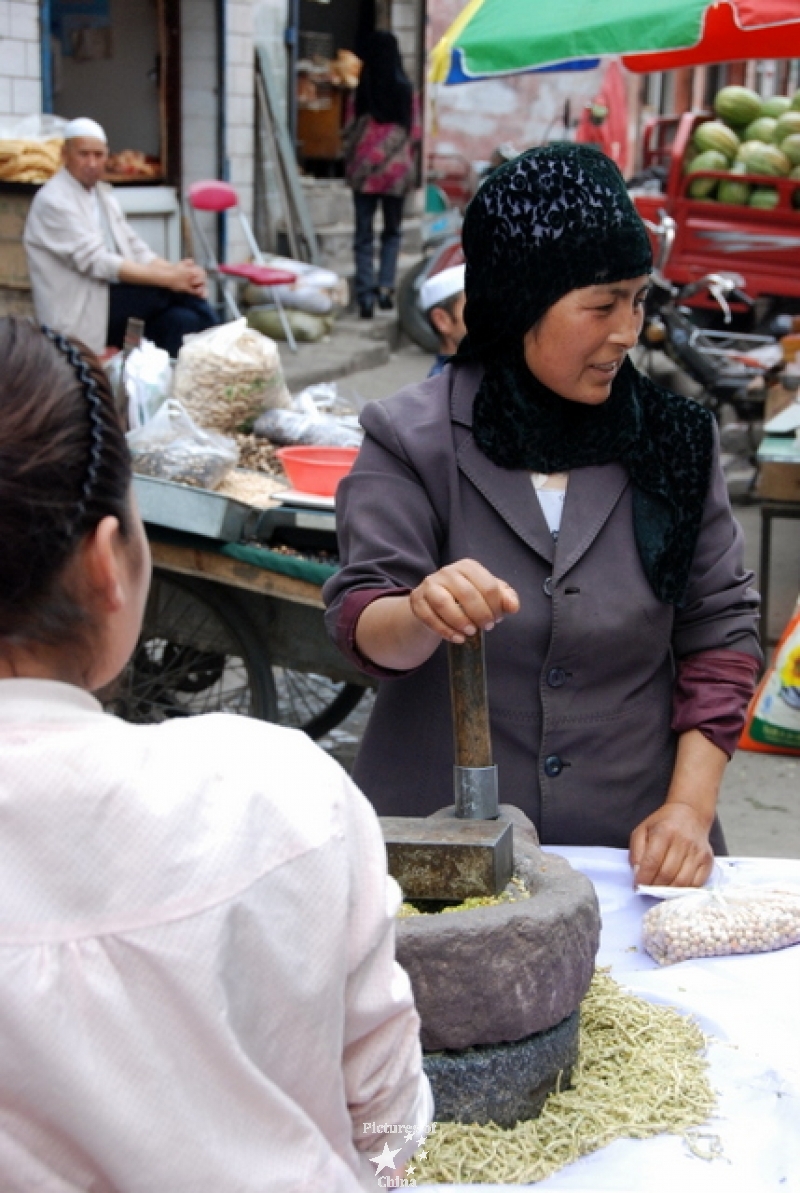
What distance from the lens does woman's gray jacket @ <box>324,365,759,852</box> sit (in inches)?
75.7

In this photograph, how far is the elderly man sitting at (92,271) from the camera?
6.70 metres

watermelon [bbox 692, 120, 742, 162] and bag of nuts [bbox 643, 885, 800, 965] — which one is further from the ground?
watermelon [bbox 692, 120, 742, 162]

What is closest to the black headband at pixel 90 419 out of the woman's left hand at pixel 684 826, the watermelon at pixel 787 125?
the woman's left hand at pixel 684 826

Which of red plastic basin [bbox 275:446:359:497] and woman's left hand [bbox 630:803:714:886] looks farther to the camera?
red plastic basin [bbox 275:446:359:497]

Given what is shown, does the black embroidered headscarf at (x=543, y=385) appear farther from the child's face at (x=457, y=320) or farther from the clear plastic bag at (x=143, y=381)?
the clear plastic bag at (x=143, y=381)

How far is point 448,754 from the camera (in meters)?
1.98

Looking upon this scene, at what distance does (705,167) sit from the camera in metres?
9.72

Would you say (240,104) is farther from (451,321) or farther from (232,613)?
(232,613)

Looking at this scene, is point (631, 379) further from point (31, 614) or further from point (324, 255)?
point (324, 255)

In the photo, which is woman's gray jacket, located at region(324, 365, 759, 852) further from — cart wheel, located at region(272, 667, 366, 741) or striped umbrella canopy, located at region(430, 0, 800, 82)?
striped umbrella canopy, located at region(430, 0, 800, 82)

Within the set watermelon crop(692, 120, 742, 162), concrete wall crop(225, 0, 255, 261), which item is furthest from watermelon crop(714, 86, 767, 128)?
concrete wall crop(225, 0, 255, 261)

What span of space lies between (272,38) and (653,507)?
10089 mm

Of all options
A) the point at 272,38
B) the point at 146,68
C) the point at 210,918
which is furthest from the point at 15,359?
the point at 272,38

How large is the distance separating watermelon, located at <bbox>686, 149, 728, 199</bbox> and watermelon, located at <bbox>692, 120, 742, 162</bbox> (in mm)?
57
